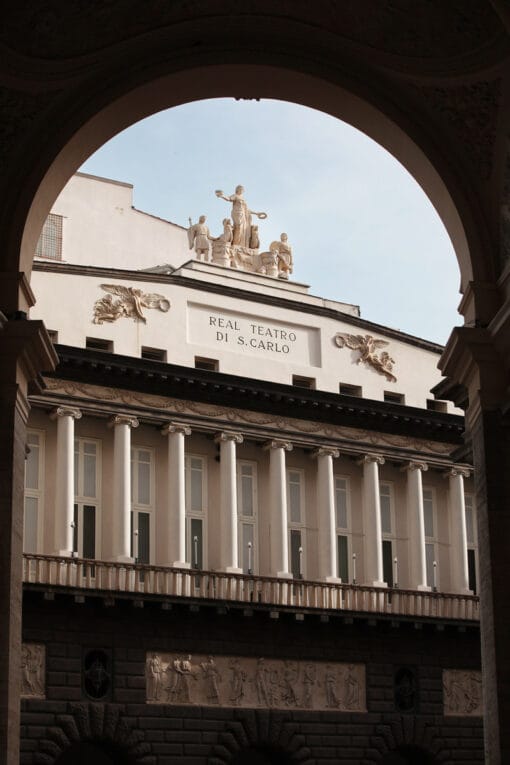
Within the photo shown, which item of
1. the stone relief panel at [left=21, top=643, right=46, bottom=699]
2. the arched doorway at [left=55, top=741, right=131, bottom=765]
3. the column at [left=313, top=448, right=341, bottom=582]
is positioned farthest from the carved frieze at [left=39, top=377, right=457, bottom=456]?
the arched doorway at [left=55, top=741, right=131, bottom=765]

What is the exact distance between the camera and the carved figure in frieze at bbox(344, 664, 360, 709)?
147 feet

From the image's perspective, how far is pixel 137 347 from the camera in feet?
150

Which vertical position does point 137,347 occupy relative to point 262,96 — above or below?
above

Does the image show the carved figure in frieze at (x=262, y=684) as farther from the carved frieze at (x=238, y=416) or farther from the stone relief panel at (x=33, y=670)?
the carved frieze at (x=238, y=416)

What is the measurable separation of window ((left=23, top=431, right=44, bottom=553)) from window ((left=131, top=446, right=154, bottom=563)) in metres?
2.69

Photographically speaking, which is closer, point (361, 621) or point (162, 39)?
point (162, 39)

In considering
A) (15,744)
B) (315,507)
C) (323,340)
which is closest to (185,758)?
(315,507)

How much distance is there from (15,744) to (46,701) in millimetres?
23283

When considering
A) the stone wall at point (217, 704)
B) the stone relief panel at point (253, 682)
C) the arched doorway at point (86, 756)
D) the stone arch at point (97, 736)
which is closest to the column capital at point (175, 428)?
the stone wall at point (217, 704)

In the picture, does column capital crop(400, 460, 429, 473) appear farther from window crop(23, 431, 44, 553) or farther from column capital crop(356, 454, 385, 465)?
window crop(23, 431, 44, 553)

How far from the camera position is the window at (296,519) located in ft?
155

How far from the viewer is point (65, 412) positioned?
43562mm

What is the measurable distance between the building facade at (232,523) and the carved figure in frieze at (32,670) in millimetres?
54

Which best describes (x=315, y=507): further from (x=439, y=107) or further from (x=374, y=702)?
(x=439, y=107)
